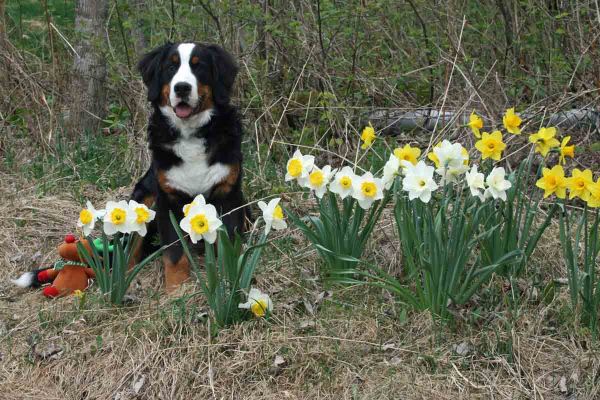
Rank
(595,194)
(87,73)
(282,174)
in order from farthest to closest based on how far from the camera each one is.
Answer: (87,73), (282,174), (595,194)

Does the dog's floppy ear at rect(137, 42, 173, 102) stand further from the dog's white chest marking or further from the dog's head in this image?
the dog's white chest marking

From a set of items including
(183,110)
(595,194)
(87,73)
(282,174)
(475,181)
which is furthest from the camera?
(87,73)

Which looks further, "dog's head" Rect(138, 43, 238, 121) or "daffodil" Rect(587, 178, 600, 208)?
"dog's head" Rect(138, 43, 238, 121)

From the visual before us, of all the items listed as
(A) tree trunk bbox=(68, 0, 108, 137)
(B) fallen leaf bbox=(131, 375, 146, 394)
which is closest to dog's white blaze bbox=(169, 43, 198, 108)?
(B) fallen leaf bbox=(131, 375, 146, 394)

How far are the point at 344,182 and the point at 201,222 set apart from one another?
2.06 feet

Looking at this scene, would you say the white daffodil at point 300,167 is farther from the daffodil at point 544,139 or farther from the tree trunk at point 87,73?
the tree trunk at point 87,73

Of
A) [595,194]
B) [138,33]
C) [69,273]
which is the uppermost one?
[595,194]

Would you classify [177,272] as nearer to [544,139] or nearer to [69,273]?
[69,273]

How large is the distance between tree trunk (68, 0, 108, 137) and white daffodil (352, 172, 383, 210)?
3240 mm

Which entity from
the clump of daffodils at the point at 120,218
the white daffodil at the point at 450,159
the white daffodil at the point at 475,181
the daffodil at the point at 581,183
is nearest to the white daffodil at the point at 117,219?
the clump of daffodils at the point at 120,218

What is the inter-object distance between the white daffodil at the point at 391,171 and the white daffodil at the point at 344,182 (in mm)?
137

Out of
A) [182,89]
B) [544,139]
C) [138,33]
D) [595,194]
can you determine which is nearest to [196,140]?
[182,89]

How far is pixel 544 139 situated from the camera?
363 cm

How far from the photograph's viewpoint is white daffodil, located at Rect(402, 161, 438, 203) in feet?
11.7
